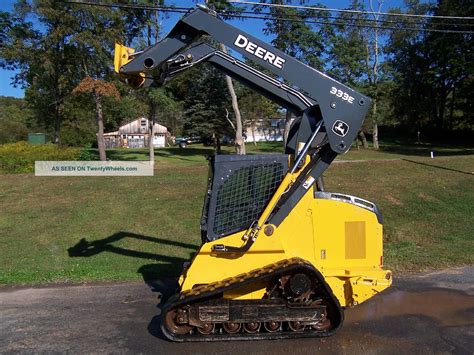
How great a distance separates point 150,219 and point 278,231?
24.4ft

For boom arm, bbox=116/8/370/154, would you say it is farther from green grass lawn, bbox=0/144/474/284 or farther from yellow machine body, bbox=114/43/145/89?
green grass lawn, bbox=0/144/474/284

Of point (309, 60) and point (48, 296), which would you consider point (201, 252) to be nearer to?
point (48, 296)

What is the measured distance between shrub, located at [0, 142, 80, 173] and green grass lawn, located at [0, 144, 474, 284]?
50.9 inches

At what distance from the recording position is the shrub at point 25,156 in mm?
19656

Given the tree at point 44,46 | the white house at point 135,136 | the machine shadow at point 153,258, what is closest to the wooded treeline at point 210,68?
the tree at point 44,46

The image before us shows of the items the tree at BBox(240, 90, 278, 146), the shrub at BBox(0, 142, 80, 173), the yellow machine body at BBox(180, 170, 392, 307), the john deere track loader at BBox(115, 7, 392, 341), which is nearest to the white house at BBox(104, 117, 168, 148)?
the tree at BBox(240, 90, 278, 146)

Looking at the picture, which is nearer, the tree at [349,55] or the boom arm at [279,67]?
the boom arm at [279,67]

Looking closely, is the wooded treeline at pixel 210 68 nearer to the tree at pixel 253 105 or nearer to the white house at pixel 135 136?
the tree at pixel 253 105

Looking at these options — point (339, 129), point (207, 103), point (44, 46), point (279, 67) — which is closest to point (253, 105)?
point (207, 103)

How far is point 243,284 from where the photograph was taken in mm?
5055

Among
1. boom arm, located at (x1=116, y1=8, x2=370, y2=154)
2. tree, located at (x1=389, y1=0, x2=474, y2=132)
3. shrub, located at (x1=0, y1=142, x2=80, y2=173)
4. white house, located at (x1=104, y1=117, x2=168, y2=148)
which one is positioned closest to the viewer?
boom arm, located at (x1=116, y1=8, x2=370, y2=154)

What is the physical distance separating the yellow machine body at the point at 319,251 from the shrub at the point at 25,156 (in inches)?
658

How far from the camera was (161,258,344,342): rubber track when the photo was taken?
505 cm

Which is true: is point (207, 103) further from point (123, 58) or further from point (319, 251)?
point (319, 251)
